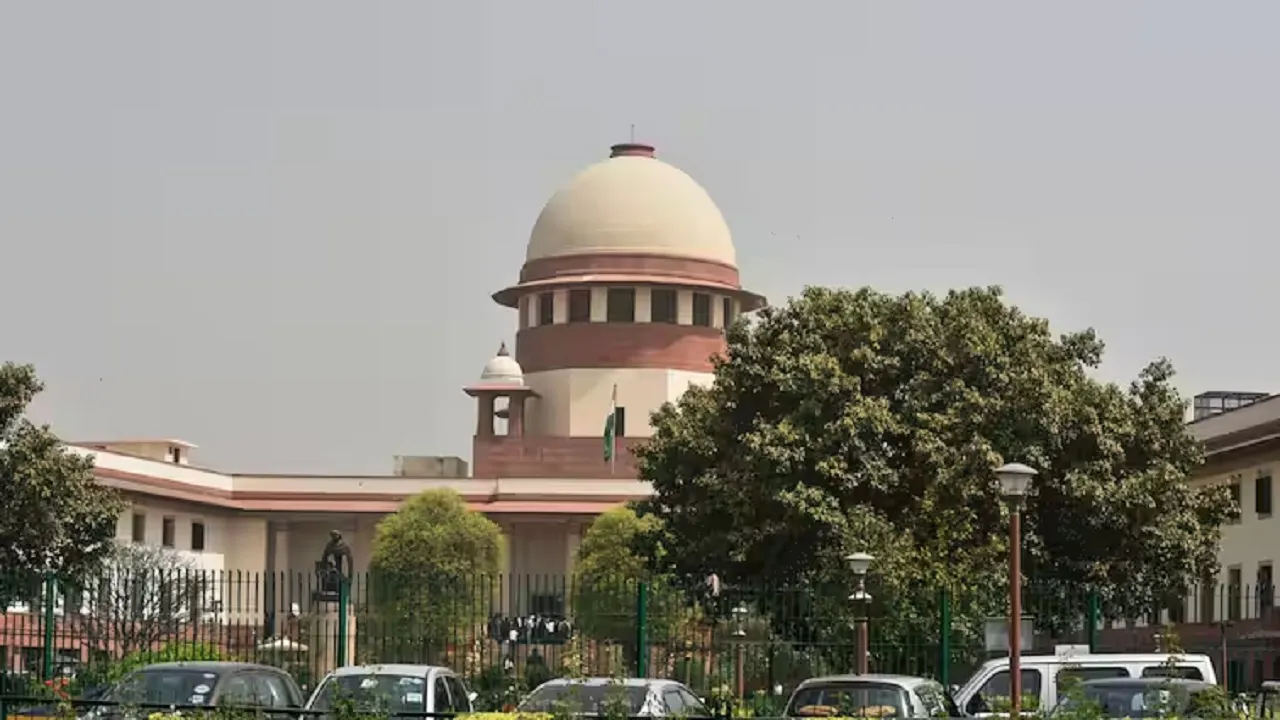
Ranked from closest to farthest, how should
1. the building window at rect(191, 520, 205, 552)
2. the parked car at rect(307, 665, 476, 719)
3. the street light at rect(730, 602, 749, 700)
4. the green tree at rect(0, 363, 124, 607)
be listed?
the parked car at rect(307, 665, 476, 719), the street light at rect(730, 602, 749, 700), the green tree at rect(0, 363, 124, 607), the building window at rect(191, 520, 205, 552)

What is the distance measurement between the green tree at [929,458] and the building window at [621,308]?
43842 millimetres

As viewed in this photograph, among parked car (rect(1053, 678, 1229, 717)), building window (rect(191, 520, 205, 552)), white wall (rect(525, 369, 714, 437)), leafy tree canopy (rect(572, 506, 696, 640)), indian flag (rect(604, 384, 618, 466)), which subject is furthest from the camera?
white wall (rect(525, 369, 714, 437))

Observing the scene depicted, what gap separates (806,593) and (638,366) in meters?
53.2

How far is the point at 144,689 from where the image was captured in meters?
21.5

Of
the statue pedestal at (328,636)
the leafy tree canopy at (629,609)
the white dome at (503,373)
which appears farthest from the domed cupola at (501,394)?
the statue pedestal at (328,636)

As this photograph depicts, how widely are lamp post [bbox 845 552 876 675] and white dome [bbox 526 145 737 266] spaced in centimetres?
5133

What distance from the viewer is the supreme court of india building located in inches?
3179

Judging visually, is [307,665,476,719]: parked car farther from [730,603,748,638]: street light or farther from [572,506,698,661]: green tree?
[730,603,748,638]: street light

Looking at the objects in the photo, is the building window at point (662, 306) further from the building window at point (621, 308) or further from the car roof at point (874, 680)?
the car roof at point (874, 680)

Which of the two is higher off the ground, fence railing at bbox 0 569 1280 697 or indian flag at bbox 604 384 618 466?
indian flag at bbox 604 384 618 466

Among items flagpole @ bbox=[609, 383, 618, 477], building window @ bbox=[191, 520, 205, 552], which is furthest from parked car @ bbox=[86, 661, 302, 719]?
flagpole @ bbox=[609, 383, 618, 477]

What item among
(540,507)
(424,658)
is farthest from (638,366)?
(424,658)

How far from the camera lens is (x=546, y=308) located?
85.1 metres

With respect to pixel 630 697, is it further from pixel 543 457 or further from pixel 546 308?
pixel 546 308
